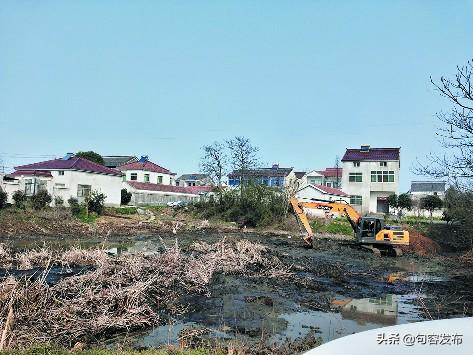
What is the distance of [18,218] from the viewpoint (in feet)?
105

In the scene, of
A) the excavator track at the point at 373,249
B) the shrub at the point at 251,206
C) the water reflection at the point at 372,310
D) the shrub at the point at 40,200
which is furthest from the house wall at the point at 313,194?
the water reflection at the point at 372,310

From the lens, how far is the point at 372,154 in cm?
5859

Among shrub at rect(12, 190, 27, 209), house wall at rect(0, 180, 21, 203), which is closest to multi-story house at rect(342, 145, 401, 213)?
house wall at rect(0, 180, 21, 203)

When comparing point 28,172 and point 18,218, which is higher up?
point 28,172

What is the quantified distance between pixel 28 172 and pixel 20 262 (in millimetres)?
30526

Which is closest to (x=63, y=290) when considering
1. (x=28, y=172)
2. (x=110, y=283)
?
(x=110, y=283)

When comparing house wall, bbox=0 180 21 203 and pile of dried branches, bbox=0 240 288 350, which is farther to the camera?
house wall, bbox=0 180 21 203

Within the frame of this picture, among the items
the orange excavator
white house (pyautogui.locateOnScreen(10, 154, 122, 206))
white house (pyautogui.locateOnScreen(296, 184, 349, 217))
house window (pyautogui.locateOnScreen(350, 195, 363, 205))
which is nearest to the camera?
the orange excavator

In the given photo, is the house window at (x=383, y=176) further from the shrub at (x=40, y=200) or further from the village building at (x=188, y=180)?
the village building at (x=188, y=180)

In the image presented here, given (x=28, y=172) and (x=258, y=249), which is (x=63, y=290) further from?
(x=28, y=172)

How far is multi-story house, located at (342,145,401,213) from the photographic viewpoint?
57.1 m

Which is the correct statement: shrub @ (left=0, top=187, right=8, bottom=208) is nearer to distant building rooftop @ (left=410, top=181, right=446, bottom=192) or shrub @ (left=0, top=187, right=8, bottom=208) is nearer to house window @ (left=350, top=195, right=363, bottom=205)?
house window @ (left=350, top=195, right=363, bottom=205)

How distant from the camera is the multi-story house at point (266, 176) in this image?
49.5 metres

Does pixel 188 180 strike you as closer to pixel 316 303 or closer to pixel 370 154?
pixel 370 154
